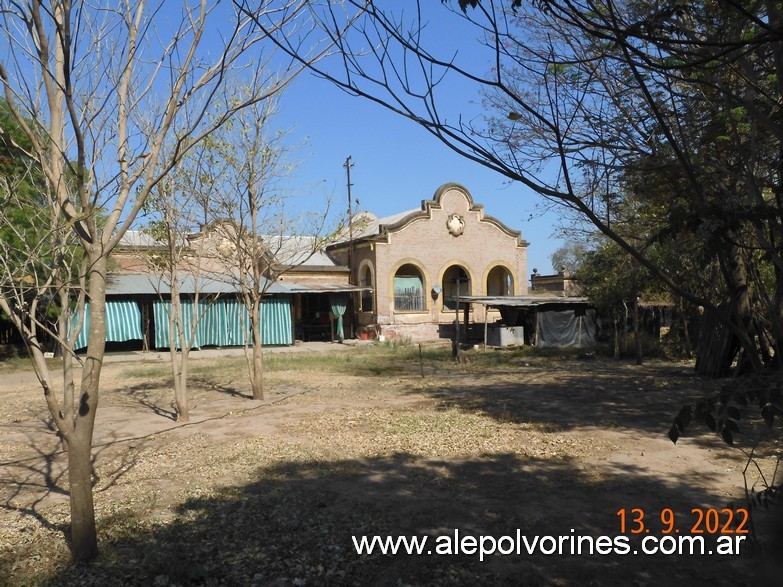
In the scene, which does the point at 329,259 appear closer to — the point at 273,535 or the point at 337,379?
the point at 337,379

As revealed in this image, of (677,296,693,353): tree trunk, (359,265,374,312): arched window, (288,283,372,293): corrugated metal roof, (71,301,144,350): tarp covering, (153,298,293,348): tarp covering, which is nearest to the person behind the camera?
(677,296,693,353): tree trunk

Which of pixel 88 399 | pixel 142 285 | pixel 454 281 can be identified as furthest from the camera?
pixel 454 281

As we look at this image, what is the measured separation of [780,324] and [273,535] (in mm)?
3883

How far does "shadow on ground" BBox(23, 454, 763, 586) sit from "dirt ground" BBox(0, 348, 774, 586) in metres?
0.02

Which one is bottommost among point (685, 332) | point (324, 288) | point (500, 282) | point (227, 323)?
point (685, 332)

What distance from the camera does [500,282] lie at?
36469mm

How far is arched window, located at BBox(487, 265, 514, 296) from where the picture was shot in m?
35.5

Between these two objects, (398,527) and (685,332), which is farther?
(685,332)

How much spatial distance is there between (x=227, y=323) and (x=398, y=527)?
23664mm

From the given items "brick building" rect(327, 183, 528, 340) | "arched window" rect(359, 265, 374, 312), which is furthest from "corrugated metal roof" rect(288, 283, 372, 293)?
"brick building" rect(327, 183, 528, 340)

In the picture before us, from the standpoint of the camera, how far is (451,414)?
1045 cm

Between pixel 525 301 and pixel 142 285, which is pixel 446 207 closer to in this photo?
pixel 525 301

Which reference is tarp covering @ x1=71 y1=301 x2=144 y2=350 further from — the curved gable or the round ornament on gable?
the round ornament on gable

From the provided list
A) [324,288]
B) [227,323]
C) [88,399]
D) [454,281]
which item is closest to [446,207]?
[454,281]
